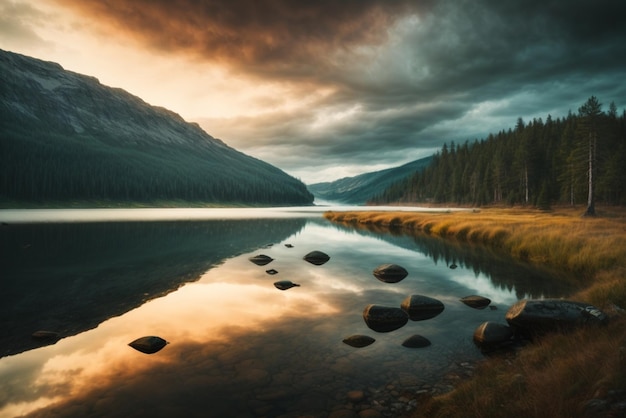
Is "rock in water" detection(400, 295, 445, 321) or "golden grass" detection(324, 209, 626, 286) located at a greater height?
"golden grass" detection(324, 209, 626, 286)

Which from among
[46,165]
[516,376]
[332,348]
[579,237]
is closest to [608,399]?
[516,376]

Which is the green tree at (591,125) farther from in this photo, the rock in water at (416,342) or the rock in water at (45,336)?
the rock in water at (45,336)

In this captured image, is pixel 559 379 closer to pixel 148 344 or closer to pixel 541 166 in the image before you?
pixel 148 344

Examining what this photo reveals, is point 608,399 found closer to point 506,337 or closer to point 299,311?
point 506,337

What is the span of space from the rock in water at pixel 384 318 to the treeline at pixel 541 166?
2085 inches

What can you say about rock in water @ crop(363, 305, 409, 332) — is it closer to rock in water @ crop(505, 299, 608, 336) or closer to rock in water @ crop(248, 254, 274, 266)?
rock in water @ crop(505, 299, 608, 336)

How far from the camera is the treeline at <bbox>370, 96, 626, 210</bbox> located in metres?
53.4

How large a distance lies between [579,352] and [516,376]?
5.54 ft

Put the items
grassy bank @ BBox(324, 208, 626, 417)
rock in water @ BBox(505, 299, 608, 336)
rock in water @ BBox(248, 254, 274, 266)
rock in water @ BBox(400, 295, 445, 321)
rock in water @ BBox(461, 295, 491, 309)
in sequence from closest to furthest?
grassy bank @ BBox(324, 208, 626, 417)
rock in water @ BBox(505, 299, 608, 336)
rock in water @ BBox(400, 295, 445, 321)
rock in water @ BBox(461, 295, 491, 309)
rock in water @ BBox(248, 254, 274, 266)

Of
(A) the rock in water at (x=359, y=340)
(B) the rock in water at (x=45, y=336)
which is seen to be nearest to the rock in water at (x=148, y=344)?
(B) the rock in water at (x=45, y=336)

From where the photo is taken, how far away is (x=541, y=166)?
100 metres

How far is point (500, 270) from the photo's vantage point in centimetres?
2252

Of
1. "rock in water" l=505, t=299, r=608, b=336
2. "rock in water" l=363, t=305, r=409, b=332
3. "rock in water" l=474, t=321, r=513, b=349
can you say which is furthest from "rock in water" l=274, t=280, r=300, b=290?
"rock in water" l=505, t=299, r=608, b=336

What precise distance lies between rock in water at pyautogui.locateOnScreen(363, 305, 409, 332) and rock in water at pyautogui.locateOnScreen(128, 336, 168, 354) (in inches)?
314
